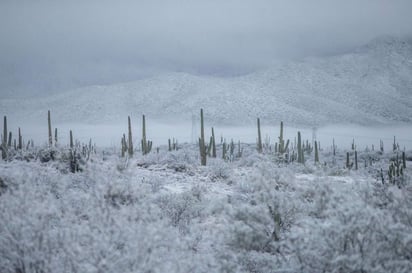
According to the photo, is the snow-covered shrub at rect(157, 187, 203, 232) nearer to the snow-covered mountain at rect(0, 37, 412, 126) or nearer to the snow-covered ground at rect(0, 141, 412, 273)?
the snow-covered ground at rect(0, 141, 412, 273)

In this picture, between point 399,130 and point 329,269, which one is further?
point 399,130

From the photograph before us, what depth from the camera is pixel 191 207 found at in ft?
31.6

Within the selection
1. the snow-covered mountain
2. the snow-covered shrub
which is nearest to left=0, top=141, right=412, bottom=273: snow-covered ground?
the snow-covered shrub

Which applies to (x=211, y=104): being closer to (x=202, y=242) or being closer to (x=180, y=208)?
(x=180, y=208)

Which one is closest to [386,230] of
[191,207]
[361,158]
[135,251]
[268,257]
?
[268,257]

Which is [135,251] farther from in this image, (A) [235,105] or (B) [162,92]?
(B) [162,92]

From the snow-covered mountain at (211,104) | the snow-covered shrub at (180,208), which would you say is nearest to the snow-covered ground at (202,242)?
the snow-covered shrub at (180,208)

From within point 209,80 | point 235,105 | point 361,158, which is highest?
point 209,80

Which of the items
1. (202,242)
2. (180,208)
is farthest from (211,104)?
(202,242)

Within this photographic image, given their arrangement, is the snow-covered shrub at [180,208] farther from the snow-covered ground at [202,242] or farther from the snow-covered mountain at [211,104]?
the snow-covered mountain at [211,104]

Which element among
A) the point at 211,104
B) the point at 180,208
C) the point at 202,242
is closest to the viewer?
the point at 202,242

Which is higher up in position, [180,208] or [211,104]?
[211,104]

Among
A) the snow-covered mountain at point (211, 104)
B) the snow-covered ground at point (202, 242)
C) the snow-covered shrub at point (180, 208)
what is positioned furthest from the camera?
the snow-covered mountain at point (211, 104)

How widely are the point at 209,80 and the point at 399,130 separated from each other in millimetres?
73082
